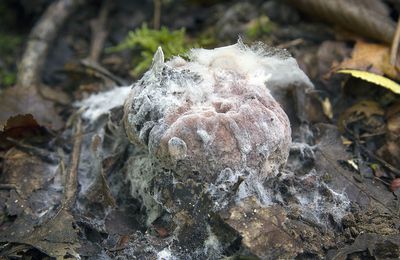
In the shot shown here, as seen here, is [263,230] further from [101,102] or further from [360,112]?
[101,102]

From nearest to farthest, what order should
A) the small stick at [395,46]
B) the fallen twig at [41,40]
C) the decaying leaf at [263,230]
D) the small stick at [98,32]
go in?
the decaying leaf at [263,230] < the small stick at [395,46] < the fallen twig at [41,40] < the small stick at [98,32]

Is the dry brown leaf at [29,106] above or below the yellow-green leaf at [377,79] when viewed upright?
below

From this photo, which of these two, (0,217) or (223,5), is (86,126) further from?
(223,5)

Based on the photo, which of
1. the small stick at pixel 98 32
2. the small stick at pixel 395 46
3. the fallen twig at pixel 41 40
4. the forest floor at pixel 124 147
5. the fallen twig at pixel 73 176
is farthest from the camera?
the small stick at pixel 98 32

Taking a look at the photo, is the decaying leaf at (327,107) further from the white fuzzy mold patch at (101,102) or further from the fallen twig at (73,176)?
the fallen twig at (73,176)

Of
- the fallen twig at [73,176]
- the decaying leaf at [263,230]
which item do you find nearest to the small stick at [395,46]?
the decaying leaf at [263,230]

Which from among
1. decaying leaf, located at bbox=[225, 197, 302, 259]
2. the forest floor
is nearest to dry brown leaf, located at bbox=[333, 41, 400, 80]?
the forest floor
